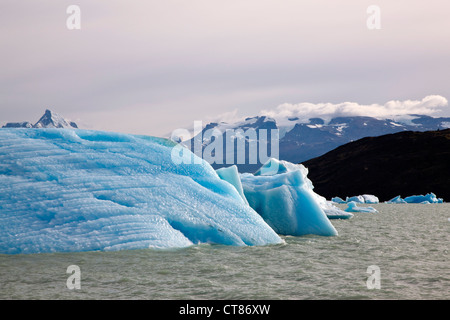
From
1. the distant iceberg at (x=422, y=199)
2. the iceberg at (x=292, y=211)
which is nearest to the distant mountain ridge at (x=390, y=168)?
the distant iceberg at (x=422, y=199)

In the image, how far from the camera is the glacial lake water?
7230 mm

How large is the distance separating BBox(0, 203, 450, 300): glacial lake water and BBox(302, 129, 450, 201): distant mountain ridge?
86927mm

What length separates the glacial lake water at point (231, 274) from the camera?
7.23 m

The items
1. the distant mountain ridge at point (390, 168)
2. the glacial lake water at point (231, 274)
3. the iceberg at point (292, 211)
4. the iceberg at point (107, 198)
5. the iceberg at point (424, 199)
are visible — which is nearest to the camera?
the glacial lake water at point (231, 274)

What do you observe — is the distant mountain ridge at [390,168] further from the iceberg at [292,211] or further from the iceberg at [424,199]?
the iceberg at [292,211]

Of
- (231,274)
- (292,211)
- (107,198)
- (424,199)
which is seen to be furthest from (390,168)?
(231,274)

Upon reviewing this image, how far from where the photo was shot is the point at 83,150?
12.7m

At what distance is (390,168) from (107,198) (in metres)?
102

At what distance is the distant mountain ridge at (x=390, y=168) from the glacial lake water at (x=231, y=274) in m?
86.9

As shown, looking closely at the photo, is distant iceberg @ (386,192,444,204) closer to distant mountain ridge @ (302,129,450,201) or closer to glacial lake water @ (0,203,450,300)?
distant mountain ridge @ (302,129,450,201)

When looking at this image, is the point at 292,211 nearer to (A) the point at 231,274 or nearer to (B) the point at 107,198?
(B) the point at 107,198

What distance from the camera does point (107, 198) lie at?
11.3 meters

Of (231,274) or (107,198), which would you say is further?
(107,198)
